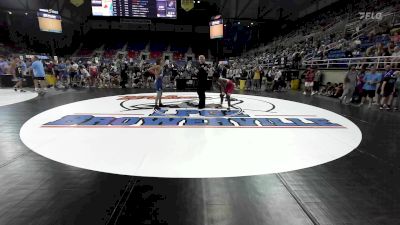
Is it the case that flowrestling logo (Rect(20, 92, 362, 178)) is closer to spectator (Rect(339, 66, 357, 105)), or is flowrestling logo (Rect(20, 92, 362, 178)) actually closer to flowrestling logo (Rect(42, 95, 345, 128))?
→ flowrestling logo (Rect(42, 95, 345, 128))

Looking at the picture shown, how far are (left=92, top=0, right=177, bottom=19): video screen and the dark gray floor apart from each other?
51.0ft

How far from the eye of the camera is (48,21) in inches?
626

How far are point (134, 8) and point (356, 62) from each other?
13.9m

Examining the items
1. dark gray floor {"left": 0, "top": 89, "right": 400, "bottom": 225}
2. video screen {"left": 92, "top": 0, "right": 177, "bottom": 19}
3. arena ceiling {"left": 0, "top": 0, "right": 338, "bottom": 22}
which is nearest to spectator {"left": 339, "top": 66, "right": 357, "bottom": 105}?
dark gray floor {"left": 0, "top": 89, "right": 400, "bottom": 225}

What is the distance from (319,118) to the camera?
20.2 feet

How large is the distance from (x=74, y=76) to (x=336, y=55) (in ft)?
50.0

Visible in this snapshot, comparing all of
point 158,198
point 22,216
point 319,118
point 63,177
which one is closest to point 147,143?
point 63,177

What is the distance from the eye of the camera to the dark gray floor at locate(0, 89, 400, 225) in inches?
82.7

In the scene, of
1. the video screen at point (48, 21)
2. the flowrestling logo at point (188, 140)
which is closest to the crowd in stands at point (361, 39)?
the flowrestling logo at point (188, 140)

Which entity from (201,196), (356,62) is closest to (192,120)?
(201,196)

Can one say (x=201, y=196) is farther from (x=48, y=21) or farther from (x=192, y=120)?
(x=48, y=21)

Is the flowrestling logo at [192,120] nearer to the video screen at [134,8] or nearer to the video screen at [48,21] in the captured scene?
the video screen at [134,8]

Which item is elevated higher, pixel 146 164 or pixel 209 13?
pixel 209 13

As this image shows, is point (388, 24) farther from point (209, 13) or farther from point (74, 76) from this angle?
point (209, 13)
